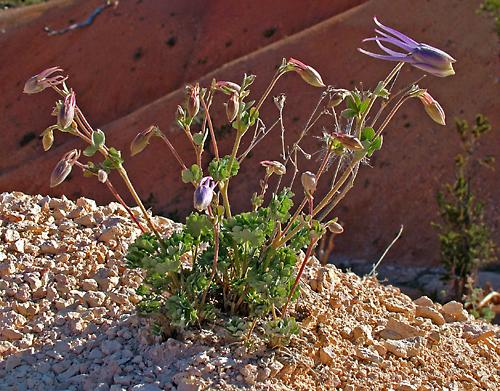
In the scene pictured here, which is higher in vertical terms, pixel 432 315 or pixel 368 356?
pixel 368 356

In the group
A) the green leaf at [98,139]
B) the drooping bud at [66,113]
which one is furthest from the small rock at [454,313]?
the drooping bud at [66,113]

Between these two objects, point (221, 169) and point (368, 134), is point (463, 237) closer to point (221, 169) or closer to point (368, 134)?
point (368, 134)

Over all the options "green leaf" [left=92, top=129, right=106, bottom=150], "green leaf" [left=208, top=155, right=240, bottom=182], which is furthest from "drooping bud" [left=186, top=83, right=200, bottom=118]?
"green leaf" [left=92, top=129, right=106, bottom=150]

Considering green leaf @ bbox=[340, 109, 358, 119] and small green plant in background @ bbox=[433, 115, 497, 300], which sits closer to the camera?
green leaf @ bbox=[340, 109, 358, 119]

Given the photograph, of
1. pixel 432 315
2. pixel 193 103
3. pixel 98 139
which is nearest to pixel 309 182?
pixel 193 103

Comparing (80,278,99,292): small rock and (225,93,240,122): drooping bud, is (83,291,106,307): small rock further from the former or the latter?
(225,93,240,122): drooping bud

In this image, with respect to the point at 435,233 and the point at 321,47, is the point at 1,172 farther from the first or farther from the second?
the point at 435,233
